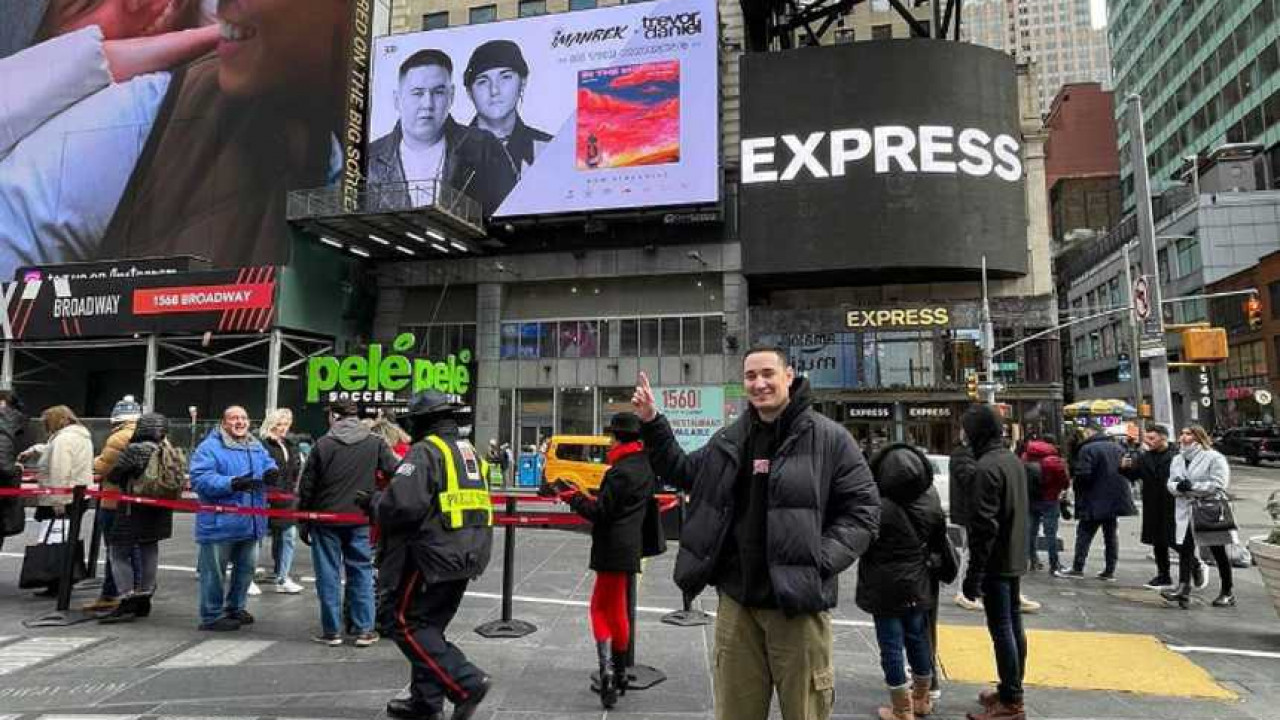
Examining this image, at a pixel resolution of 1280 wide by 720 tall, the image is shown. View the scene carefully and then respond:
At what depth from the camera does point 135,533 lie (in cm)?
702

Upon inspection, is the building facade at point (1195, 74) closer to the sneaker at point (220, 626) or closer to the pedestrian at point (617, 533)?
the pedestrian at point (617, 533)

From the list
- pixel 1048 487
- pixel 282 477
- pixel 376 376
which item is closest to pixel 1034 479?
pixel 1048 487

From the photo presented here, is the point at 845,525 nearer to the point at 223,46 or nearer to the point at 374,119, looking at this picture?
the point at 374,119

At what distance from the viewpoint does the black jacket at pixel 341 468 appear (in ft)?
21.1

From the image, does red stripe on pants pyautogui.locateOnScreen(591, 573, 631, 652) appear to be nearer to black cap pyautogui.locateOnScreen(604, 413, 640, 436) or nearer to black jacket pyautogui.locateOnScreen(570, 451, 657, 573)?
black jacket pyautogui.locateOnScreen(570, 451, 657, 573)

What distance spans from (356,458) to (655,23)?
1110 inches

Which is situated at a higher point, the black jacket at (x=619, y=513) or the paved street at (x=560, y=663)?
the black jacket at (x=619, y=513)

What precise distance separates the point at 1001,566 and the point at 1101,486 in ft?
19.7

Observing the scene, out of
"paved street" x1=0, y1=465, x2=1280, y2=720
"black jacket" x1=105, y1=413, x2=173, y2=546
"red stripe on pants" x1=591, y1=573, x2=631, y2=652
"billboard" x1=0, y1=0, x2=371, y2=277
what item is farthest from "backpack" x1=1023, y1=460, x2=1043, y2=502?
"billboard" x1=0, y1=0, x2=371, y2=277

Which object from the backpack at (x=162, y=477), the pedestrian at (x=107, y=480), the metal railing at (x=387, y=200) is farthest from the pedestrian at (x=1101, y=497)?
the metal railing at (x=387, y=200)

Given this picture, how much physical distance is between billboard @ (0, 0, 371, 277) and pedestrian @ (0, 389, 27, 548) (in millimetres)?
24737

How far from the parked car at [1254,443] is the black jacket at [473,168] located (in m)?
34.5

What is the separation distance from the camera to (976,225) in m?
29.8

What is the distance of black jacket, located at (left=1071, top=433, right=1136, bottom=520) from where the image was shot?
376 inches
